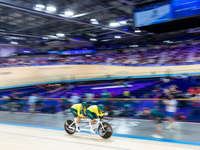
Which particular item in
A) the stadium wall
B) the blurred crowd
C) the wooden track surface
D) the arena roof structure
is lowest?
→ the wooden track surface

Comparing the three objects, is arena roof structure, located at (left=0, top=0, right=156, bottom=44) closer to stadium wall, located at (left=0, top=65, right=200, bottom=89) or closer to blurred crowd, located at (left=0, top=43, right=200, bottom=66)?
blurred crowd, located at (left=0, top=43, right=200, bottom=66)

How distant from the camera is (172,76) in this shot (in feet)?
53.7

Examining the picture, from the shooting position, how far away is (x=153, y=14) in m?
7.75

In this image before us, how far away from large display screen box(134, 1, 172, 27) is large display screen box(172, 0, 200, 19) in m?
0.22

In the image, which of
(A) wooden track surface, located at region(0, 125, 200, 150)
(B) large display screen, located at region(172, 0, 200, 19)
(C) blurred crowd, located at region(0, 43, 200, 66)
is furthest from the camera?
(C) blurred crowd, located at region(0, 43, 200, 66)

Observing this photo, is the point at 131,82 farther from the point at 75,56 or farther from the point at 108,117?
the point at 75,56

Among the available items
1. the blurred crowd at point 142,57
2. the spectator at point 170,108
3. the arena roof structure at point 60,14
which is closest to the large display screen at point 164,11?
the spectator at point 170,108

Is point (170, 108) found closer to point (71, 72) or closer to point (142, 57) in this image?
point (142, 57)

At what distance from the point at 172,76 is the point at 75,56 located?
1809 centimetres

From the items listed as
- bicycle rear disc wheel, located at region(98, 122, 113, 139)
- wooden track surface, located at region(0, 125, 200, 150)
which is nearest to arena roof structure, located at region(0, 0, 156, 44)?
wooden track surface, located at region(0, 125, 200, 150)

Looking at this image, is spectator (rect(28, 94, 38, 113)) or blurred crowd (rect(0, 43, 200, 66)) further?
blurred crowd (rect(0, 43, 200, 66))

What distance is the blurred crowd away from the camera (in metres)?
20.6

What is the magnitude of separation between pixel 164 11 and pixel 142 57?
1705 centimetres

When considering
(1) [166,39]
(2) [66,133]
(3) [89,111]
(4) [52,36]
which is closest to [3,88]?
(4) [52,36]
